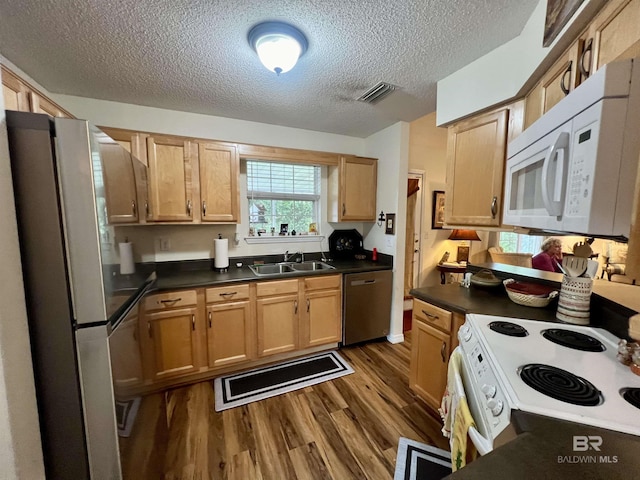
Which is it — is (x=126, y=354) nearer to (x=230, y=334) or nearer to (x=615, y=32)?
(x=230, y=334)

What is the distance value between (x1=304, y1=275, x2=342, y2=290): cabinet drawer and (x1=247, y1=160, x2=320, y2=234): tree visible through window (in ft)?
2.62

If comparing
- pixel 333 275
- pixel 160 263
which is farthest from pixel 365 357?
pixel 160 263

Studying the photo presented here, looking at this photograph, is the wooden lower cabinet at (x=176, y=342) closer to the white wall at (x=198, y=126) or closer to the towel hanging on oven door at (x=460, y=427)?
the white wall at (x=198, y=126)

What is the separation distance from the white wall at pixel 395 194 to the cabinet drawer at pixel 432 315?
963 mm

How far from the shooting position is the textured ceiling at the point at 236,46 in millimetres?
1247

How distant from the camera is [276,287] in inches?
95.8

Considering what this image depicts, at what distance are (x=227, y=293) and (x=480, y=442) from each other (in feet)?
6.42

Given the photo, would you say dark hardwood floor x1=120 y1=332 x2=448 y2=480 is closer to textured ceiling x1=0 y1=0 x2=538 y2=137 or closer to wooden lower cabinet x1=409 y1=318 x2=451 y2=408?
wooden lower cabinet x1=409 y1=318 x2=451 y2=408

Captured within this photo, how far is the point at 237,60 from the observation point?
1652 mm

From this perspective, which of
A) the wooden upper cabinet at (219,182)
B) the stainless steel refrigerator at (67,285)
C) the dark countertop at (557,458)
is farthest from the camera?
the wooden upper cabinet at (219,182)

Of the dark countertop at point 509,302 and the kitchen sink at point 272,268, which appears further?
the kitchen sink at point 272,268

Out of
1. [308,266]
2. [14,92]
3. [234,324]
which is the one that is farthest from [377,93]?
[234,324]

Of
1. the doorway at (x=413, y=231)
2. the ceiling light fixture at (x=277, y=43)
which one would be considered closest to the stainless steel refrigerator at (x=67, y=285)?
the ceiling light fixture at (x=277, y=43)

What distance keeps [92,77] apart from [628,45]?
112 inches
